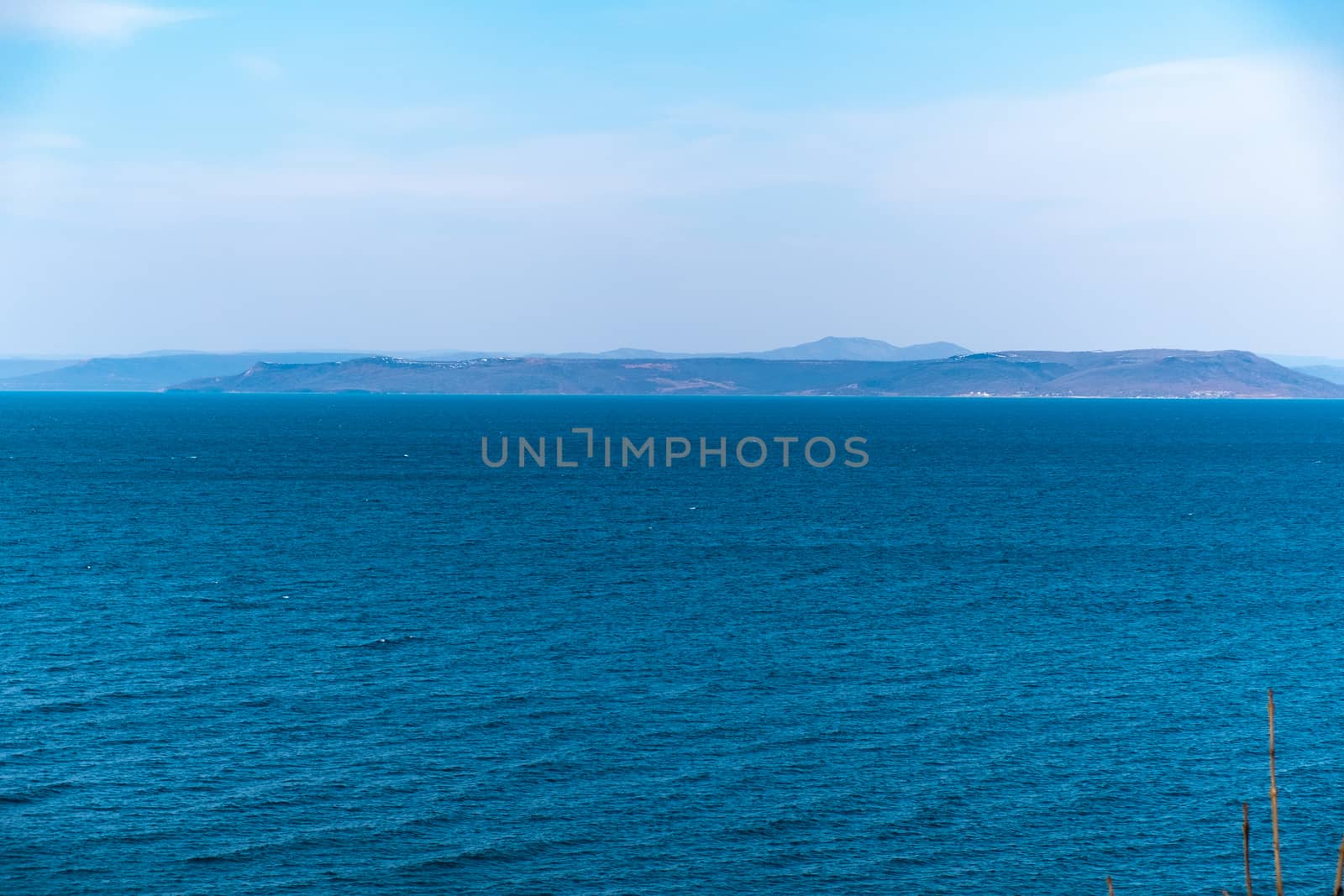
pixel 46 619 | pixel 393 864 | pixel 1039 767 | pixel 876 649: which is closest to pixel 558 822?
pixel 393 864

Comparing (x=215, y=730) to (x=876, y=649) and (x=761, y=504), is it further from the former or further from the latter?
(x=761, y=504)

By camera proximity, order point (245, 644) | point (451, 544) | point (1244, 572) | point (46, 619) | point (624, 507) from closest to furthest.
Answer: point (245, 644)
point (46, 619)
point (1244, 572)
point (451, 544)
point (624, 507)

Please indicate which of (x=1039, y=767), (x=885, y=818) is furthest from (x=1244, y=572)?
(x=885, y=818)

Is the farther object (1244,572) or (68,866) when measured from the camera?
(1244,572)

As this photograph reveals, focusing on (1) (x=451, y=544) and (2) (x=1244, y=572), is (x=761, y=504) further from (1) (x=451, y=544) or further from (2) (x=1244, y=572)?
(2) (x=1244, y=572)

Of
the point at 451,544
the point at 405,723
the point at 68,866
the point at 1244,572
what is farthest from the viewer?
the point at 451,544

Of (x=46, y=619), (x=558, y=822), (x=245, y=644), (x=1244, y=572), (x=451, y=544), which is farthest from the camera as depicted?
(x=451, y=544)
